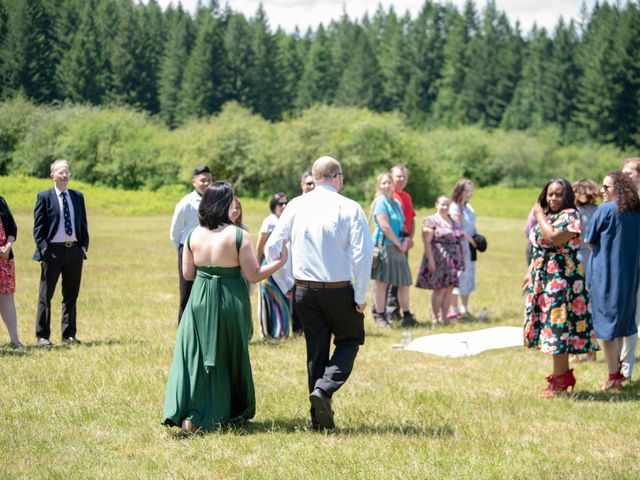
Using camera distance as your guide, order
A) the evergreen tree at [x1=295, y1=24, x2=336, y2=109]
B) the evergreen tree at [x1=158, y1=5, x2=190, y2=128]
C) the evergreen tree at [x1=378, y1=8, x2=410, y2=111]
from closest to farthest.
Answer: the evergreen tree at [x1=158, y1=5, x2=190, y2=128]
the evergreen tree at [x1=295, y1=24, x2=336, y2=109]
the evergreen tree at [x1=378, y1=8, x2=410, y2=111]

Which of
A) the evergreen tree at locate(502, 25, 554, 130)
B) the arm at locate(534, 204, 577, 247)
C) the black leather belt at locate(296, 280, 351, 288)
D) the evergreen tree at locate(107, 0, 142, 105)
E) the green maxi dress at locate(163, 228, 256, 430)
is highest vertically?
the evergreen tree at locate(502, 25, 554, 130)

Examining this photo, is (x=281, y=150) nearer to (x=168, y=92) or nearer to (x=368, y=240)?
(x=168, y=92)

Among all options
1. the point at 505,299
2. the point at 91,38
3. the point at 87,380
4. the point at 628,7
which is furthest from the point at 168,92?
the point at 87,380

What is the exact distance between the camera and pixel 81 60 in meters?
21.0

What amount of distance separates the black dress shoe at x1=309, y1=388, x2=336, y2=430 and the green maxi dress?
0.59 metres

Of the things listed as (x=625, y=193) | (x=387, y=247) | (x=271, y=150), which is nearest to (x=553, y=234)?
(x=625, y=193)

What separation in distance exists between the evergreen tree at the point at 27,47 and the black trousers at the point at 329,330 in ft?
29.9

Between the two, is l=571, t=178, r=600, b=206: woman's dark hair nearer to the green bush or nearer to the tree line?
the green bush

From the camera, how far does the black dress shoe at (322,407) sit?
671cm

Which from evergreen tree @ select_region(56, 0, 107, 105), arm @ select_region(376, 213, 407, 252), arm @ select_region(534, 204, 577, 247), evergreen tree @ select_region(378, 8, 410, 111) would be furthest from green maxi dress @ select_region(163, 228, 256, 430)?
evergreen tree @ select_region(378, 8, 410, 111)

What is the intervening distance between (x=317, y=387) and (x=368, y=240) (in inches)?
48.4

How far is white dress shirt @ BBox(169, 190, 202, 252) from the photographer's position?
1059cm

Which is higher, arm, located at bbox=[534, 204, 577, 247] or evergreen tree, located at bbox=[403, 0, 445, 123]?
evergreen tree, located at bbox=[403, 0, 445, 123]

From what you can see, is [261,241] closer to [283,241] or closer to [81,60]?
[283,241]
